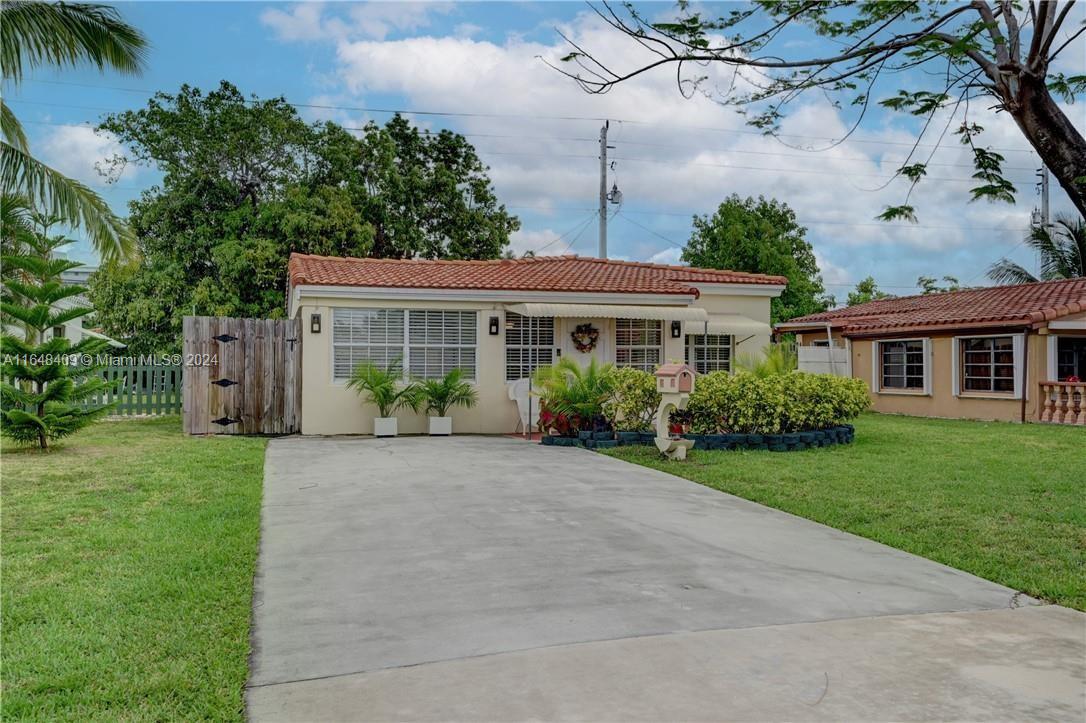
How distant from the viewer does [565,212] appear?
3045 cm

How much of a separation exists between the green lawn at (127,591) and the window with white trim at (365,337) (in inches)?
217

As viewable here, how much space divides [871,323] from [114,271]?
758 inches

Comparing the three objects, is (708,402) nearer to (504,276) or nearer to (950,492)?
(950,492)

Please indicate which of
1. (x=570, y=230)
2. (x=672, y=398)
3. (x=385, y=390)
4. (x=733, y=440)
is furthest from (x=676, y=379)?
(x=570, y=230)

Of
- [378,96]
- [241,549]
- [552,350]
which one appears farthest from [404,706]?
[378,96]

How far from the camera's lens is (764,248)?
35.0 metres

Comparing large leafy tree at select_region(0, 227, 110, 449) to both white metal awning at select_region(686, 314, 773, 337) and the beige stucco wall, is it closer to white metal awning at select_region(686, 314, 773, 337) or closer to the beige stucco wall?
the beige stucco wall

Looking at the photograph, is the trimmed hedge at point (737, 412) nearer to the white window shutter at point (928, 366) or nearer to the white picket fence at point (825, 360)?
the white window shutter at point (928, 366)

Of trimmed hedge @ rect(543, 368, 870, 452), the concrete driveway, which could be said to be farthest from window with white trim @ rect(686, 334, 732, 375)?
the concrete driveway

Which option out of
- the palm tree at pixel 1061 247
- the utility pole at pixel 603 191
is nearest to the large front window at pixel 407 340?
the utility pole at pixel 603 191

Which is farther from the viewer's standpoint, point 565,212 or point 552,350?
point 565,212

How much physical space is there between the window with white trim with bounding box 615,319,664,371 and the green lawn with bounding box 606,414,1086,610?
14.7 ft

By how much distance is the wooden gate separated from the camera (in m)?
15.3

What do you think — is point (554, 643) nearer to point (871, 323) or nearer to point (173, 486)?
point (173, 486)
